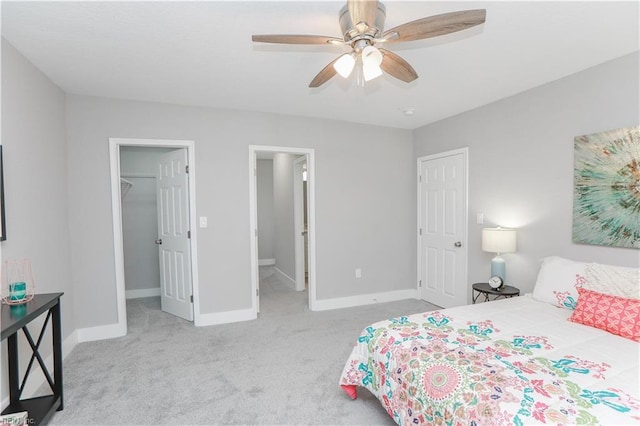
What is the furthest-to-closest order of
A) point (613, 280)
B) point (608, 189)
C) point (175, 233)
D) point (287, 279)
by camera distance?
1. point (287, 279)
2. point (175, 233)
3. point (608, 189)
4. point (613, 280)

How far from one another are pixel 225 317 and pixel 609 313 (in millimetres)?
3415

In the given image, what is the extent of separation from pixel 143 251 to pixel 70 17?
3.57m

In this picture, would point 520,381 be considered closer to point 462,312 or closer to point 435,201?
point 462,312

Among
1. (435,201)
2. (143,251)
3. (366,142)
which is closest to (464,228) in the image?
(435,201)

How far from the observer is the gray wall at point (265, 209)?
23.7 ft

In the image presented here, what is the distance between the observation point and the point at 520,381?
1414mm

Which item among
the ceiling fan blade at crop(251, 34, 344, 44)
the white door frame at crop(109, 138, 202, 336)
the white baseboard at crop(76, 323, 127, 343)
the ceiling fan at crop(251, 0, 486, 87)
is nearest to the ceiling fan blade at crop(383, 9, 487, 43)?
the ceiling fan at crop(251, 0, 486, 87)

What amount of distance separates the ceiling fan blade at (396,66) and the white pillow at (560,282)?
1963 millimetres

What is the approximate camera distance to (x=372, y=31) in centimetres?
157

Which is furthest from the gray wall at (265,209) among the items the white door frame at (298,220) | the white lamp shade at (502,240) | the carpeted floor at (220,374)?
Result: the white lamp shade at (502,240)

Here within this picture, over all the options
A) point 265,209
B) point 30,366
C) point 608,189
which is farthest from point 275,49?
Result: point 265,209

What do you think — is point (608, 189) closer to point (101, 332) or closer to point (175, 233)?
point (175, 233)

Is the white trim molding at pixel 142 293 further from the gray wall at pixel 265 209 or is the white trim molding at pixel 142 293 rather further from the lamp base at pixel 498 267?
the lamp base at pixel 498 267

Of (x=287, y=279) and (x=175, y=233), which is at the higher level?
(x=175, y=233)
